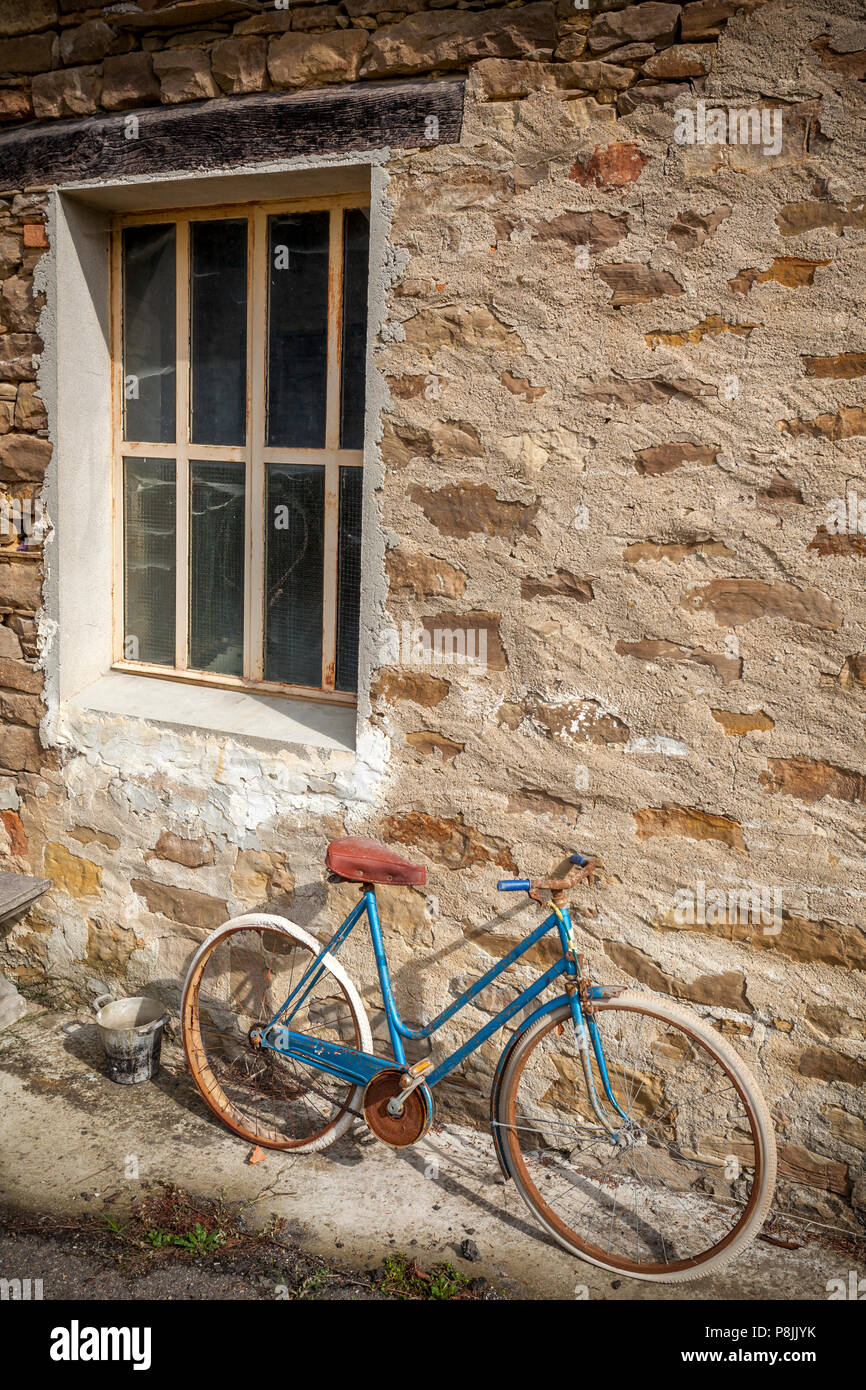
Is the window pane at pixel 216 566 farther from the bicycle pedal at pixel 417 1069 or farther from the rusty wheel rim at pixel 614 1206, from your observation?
the rusty wheel rim at pixel 614 1206

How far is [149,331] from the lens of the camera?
12.4ft

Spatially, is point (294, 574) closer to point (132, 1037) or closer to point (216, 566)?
point (216, 566)

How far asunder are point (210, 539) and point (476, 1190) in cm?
237

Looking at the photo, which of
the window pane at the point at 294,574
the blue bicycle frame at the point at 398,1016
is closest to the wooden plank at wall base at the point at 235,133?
the window pane at the point at 294,574

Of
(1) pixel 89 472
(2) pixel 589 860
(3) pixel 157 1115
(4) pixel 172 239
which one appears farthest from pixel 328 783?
(4) pixel 172 239

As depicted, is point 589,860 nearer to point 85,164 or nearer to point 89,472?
point 89,472

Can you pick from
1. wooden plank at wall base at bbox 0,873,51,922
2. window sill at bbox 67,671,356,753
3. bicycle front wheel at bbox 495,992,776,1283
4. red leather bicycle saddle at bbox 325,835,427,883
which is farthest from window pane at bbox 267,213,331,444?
bicycle front wheel at bbox 495,992,776,1283

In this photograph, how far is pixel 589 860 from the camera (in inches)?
114

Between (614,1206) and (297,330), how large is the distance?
296 cm

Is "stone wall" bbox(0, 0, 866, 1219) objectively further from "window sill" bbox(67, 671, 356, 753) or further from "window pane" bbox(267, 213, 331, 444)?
"window pane" bbox(267, 213, 331, 444)

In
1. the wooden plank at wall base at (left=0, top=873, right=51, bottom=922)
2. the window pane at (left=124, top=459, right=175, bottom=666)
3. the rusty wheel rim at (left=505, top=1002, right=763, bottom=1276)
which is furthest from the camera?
the window pane at (left=124, top=459, right=175, bottom=666)

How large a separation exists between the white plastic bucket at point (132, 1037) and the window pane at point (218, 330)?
6.72ft

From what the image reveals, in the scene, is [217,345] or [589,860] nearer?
[589,860]

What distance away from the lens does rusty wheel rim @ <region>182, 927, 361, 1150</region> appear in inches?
130
